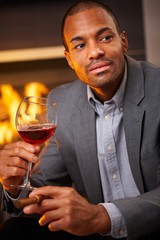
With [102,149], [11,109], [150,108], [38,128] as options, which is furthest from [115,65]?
[11,109]

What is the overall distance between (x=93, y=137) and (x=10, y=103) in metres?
1.56

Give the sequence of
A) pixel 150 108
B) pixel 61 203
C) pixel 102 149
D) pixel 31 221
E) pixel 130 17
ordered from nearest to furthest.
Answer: pixel 61 203, pixel 31 221, pixel 150 108, pixel 102 149, pixel 130 17

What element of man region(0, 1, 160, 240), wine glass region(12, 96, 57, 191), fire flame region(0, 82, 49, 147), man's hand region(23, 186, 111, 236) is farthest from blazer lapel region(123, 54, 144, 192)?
fire flame region(0, 82, 49, 147)

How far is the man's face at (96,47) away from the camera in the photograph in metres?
1.53

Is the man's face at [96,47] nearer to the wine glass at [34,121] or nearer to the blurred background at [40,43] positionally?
the wine glass at [34,121]

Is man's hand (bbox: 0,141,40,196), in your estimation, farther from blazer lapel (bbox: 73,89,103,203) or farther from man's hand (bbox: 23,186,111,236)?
blazer lapel (bbox: 73,89,103,203)

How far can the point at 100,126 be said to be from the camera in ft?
5.47

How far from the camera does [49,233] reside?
1154 mm

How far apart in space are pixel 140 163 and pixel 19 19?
1.75 m

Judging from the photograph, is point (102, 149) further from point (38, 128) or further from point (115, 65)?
point (38, 128)

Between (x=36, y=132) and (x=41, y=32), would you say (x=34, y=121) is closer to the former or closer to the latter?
(x=36, y=132)

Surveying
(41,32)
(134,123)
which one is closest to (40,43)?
(41,32)

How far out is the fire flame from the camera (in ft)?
9.91

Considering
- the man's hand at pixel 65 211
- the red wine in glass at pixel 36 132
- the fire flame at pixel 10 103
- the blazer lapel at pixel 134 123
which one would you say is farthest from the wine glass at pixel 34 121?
the fire flame at pixel 10 103
